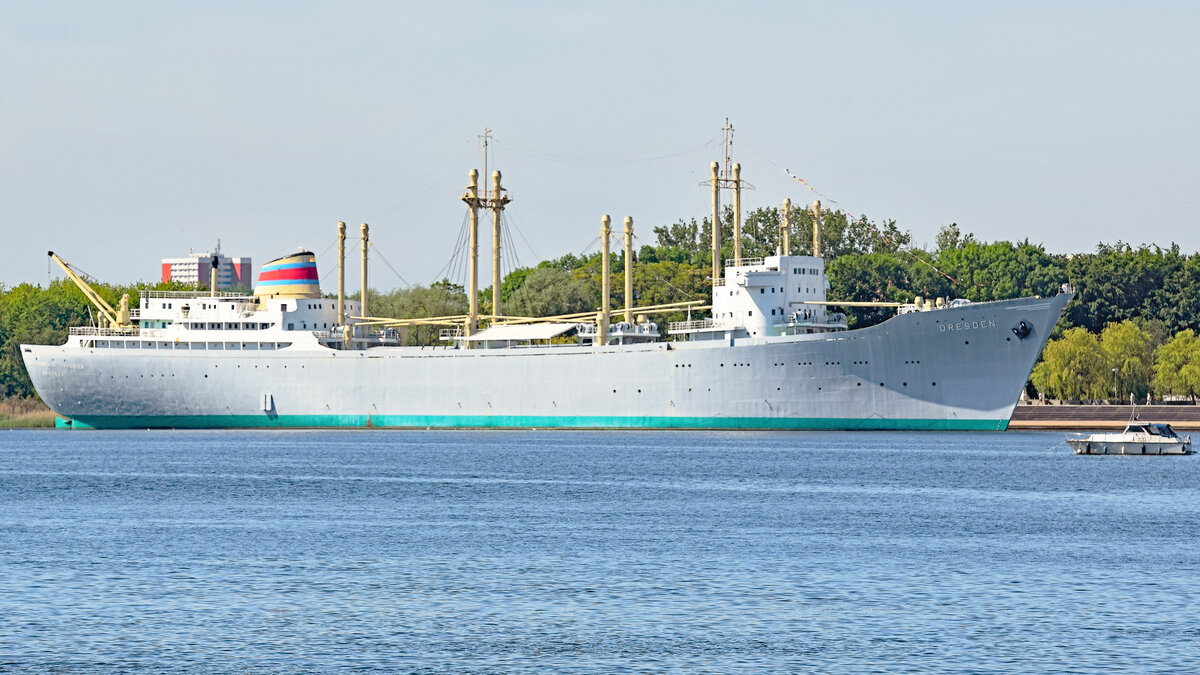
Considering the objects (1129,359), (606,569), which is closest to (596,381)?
(1129,359)

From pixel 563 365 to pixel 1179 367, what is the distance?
140 ft

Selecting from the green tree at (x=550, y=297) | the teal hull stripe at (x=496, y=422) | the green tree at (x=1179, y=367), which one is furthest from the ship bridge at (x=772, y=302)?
the green tree at (x=550, y=297)

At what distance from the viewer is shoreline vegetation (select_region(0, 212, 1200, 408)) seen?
346 ft

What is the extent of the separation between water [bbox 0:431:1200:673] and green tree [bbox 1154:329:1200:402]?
4457cm

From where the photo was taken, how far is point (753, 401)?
262ft

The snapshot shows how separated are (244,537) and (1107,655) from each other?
19732 millimetres

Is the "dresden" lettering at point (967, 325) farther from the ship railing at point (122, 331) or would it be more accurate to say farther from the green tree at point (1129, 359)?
the ship railing at point (122, 331)

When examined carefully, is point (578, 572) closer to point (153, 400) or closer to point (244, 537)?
point (244, 537)

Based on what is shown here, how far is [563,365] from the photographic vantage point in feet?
284

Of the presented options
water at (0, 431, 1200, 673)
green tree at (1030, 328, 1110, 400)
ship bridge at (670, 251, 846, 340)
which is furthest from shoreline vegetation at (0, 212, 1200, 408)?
water at (0, 431, 1200, 673)

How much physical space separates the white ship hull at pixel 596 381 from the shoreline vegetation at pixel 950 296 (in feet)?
55.3

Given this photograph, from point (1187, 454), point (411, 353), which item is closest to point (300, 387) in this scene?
point (411, 353)

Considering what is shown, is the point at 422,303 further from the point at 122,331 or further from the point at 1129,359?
the point at 1129,359

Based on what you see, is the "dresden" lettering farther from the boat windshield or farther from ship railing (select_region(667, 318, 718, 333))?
ship railing (select_region(667, 318, 718, 333))
